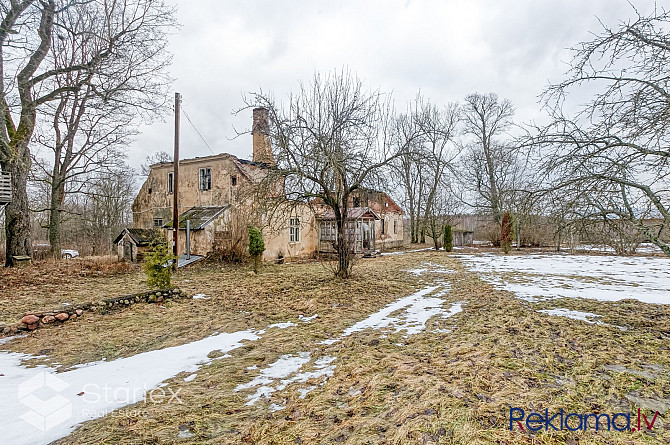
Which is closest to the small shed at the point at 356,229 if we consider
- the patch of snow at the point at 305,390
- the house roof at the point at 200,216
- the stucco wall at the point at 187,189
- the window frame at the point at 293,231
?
the window frame at the point at 293,231

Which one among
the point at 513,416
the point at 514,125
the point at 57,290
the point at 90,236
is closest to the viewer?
the point at 513,416

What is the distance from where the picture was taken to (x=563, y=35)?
459cm

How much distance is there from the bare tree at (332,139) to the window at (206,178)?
8.56 m

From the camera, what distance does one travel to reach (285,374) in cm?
350

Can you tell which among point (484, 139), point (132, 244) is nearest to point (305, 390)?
point (132, 244)

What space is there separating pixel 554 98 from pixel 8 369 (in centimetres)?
779

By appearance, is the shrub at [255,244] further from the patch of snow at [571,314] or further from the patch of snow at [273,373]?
the patch of snow at [571,314]

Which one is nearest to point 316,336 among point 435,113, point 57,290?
point 57,290

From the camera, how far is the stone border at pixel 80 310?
5211mm

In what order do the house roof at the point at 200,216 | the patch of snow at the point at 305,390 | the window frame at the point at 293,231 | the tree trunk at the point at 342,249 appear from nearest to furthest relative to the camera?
1. the patch of snow at the point at 305,390
2. the tree trunk at the point at 342,249
3. the house roof at the point at 200,216
4. the window frame at the point at 293,231

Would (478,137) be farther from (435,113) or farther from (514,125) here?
(514,125)

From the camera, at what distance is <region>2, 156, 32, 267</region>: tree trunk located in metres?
10.9

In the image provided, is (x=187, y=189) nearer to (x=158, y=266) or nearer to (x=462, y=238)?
(x=158, y=266)

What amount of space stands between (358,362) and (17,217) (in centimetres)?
1386
